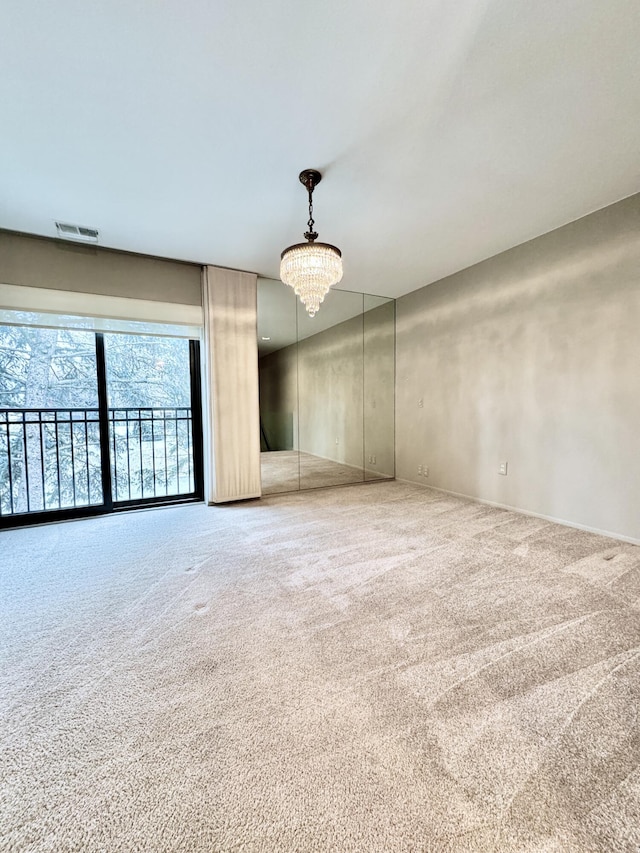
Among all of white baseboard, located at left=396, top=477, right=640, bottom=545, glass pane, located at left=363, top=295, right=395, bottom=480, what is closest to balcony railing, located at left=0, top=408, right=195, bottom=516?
glass pane, located at left=363, top=295, right=395, bottom=480

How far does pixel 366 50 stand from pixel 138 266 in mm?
2886

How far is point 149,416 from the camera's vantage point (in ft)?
12.6

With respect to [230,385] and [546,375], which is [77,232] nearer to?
[230,385]

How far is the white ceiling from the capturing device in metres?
1.42

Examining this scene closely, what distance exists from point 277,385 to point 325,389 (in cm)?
74

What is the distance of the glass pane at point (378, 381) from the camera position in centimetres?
500

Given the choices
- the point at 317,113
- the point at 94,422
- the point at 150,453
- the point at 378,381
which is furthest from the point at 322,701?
the point at 378,381

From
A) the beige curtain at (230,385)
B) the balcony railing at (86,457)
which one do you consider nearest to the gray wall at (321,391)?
the beige curtain at (230,385)

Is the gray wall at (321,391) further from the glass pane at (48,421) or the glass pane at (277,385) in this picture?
the glass pane at (48,421)

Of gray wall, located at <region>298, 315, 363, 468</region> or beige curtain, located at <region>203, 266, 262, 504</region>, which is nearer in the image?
beige curtain, located at <region>203, 266, 262, 504</region>

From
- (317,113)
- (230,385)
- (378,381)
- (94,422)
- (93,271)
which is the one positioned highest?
(317,113)

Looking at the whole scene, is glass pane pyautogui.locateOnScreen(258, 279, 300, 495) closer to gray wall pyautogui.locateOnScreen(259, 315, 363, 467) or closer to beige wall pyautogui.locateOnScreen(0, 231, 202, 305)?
gray wall pyautogui.locateOnScreen(259, 315, 363, 467)

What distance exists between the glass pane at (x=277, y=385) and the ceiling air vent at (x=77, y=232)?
1.69 m

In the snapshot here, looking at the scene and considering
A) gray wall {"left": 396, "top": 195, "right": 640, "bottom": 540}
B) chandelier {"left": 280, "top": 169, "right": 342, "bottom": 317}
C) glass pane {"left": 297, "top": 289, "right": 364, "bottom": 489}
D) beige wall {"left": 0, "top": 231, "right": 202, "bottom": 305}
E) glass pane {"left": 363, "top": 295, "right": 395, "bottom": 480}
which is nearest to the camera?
chandelier {"left": 280, "top": 169, "right": 342, "bottom": 317}
